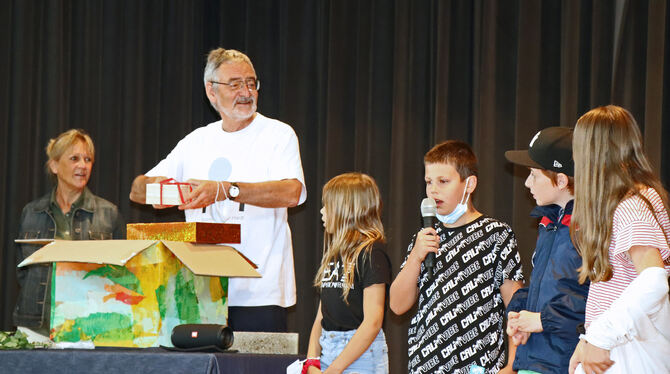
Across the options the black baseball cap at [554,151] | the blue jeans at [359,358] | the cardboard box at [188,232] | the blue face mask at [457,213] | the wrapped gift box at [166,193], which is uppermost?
the black baseball cap at [554,151]

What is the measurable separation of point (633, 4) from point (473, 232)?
196 cm

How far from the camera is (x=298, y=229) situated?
197 inches

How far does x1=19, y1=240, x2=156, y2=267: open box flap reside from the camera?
2.17 meters

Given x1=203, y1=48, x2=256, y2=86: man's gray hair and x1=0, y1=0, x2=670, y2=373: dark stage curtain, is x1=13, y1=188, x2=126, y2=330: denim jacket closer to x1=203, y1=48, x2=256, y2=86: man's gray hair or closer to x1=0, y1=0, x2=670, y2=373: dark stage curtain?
x1=0, y1=0, x2=670, y2=373: dark stage curtain

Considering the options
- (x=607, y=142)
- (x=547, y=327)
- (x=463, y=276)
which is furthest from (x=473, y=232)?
(x=607, y=142)

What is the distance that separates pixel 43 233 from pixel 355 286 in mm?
2281

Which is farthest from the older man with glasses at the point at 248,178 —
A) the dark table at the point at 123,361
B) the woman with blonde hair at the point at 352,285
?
the dark table at the point at 123,361

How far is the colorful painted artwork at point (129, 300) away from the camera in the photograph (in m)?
2.23

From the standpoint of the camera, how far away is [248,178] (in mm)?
3125

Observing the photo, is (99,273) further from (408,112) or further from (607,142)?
(408,112)

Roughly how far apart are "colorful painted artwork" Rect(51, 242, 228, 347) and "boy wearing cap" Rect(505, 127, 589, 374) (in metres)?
0.97

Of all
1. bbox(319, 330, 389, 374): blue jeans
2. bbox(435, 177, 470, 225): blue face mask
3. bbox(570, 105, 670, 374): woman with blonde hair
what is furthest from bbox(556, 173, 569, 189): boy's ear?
bbox(319, 330, 389, 374): blue jeans

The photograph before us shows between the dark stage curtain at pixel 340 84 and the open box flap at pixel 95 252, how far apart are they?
8.49ft

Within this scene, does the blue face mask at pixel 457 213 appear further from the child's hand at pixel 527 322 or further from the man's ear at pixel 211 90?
the man's ear at pixel 211 90
